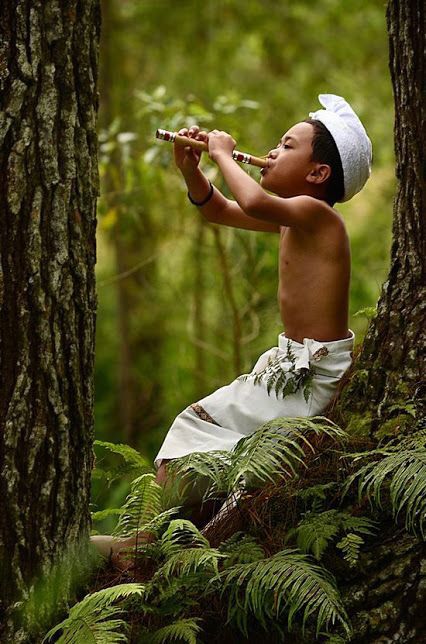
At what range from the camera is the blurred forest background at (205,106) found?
10336 millimetres

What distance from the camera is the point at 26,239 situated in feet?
9.07

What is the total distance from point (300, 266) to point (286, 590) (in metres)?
1.47

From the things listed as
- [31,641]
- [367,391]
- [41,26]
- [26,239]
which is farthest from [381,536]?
[41,26]

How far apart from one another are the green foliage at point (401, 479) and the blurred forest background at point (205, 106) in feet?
21.1

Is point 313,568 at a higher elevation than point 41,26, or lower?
lower

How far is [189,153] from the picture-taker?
379 cm

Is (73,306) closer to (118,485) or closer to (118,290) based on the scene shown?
(118,485)

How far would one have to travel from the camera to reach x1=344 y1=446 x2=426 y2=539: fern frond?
257 cm

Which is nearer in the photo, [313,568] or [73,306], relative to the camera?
[313,568]

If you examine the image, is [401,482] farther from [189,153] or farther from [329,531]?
[189,153]

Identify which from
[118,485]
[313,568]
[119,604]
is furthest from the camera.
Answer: [118,485]

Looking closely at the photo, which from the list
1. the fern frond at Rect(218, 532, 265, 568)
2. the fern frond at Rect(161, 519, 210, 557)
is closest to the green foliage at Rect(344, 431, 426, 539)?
the fern frond at Rect(218, 532, 265, 568)

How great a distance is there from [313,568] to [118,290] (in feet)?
28.3

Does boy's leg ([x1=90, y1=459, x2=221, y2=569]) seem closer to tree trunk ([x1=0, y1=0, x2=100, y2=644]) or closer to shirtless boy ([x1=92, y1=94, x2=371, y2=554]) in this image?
shirtless boy ([x1=92, y1=94, x2=371, y2=554])
